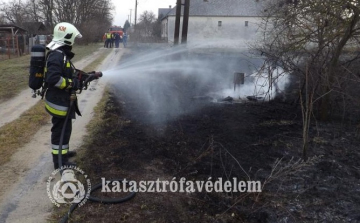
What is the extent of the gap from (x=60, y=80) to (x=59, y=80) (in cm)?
1

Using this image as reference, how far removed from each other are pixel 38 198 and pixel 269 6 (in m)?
6.81

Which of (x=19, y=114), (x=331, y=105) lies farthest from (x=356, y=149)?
(x=19, y=114)

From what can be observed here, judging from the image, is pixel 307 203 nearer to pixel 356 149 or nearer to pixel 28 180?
pixel 356 149

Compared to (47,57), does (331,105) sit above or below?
below

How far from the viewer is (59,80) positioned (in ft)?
13.0

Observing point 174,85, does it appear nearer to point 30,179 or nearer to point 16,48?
point 30,179

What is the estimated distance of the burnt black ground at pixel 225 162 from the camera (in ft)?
12.1

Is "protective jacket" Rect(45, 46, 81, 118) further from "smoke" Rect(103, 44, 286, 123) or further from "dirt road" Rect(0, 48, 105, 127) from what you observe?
"dirt road" Rect(0, 48, 105, 127)

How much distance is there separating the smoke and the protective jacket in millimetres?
2962

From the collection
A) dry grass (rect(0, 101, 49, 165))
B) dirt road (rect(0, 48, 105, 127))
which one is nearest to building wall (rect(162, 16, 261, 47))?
dirt road (rect(0, 48, 105, 127))

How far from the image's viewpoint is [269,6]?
8.16 metres

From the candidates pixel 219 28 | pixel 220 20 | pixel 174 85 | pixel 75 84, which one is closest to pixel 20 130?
pixel 75 84

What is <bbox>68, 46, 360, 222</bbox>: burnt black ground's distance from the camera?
12.1ft

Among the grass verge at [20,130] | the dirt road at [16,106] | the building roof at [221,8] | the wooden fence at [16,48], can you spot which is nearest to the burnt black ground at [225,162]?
the grass verge at [20,130]
